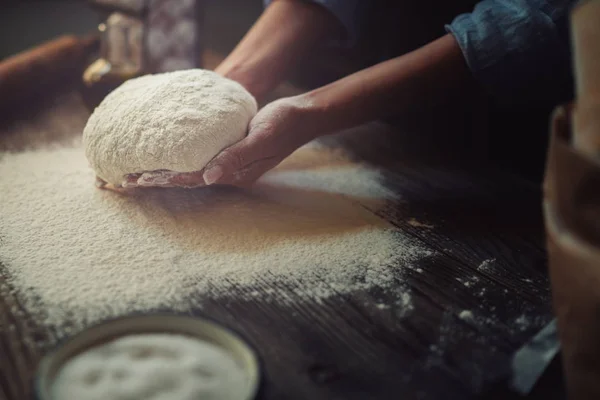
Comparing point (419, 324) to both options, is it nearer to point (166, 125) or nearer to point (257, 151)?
point (257, 151)

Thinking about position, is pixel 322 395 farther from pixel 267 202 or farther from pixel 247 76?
pixel 247 76

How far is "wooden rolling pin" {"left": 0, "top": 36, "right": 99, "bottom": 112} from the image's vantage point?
68.2 inches

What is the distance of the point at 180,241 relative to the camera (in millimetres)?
1071

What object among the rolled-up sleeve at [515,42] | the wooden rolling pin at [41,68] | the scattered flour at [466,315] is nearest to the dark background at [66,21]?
the wooden rolling pin at [41,68]

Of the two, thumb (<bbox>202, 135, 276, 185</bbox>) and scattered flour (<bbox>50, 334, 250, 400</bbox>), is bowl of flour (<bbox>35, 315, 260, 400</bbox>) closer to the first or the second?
scattered flour (<bbox>50, 334, 250, 400</bbox>)

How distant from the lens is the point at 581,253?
0.58 metres

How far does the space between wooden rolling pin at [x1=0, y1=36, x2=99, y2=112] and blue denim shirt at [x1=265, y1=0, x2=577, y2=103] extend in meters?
1.27

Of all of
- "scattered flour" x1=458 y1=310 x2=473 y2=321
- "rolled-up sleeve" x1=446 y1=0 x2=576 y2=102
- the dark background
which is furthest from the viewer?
the dark background

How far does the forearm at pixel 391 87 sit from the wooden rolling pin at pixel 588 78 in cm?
66

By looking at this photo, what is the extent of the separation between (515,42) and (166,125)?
0.71m

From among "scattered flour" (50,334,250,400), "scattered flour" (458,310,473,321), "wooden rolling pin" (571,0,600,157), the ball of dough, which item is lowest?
"scattered flour" (458,310,473,321)

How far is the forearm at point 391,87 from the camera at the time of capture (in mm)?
1275

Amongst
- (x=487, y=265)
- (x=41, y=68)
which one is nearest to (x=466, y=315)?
(x=487, y=265)

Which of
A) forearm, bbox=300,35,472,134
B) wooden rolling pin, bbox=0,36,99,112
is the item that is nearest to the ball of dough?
forearm, bbox=300,35,472,134
